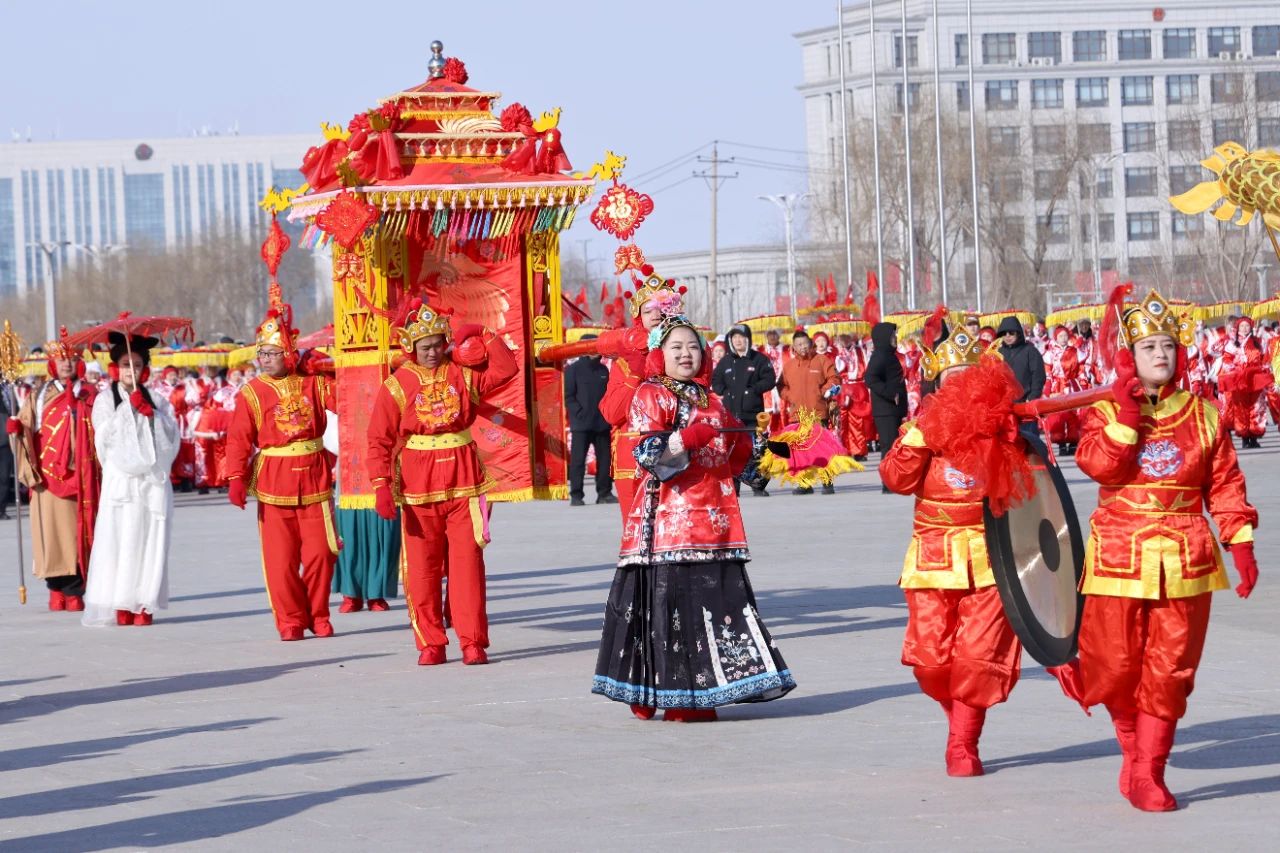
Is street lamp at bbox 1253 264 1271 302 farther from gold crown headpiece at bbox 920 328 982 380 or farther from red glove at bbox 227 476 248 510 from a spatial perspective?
gold crown headpiece at bbox 920 328 982 380

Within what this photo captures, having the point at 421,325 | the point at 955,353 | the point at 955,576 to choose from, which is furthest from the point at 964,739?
the point at 421,325

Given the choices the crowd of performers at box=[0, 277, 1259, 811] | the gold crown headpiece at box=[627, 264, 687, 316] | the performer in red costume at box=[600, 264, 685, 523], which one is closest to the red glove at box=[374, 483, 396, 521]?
the crowd of performers at box=[0, 277, 1259, 811]

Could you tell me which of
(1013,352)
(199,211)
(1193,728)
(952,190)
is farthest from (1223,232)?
(199,211)

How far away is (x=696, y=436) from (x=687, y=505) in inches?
12.2

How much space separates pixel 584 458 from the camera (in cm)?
2197

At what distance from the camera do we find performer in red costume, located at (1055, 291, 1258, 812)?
673 cm

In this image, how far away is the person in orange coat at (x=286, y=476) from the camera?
12289mm

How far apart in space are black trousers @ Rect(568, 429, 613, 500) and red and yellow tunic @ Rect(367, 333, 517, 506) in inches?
431

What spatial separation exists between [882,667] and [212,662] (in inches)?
137

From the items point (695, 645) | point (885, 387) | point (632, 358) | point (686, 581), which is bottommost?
point (695, 645)

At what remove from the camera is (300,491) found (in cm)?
1234

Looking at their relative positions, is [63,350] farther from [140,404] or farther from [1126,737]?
[1126,737]

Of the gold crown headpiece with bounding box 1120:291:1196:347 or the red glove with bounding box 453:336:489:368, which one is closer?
the gold crown headpiece with bounding box 1120:291:1196:347

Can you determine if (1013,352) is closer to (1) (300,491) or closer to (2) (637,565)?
(1) (300,491)
